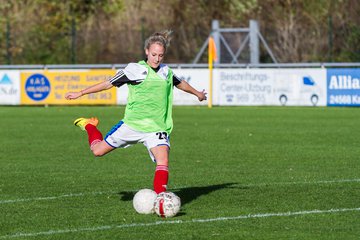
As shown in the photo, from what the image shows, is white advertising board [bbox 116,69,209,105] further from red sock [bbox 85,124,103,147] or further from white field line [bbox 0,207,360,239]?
white field line [bbox 0,207,360,239]

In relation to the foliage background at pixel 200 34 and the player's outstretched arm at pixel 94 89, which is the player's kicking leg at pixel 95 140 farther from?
the foliage background at pixel 200 34

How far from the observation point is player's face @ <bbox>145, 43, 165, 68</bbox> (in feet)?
32.0

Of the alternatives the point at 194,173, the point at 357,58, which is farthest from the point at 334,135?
the point at 357,58

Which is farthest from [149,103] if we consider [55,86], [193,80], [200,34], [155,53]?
[200,34]

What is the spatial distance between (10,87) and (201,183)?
71.4 feet

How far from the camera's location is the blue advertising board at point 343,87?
28938 millimetres

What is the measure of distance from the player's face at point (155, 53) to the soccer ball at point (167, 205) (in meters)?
1.38

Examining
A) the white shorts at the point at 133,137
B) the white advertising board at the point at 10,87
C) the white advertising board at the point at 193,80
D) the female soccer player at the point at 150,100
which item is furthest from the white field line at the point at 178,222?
the white advertising board at the point at 10,87

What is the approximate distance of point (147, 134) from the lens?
9984 mm

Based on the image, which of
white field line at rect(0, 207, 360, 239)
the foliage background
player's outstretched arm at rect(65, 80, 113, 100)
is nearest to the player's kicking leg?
player's outstretched arm at rect(65, 80, 113, 100)

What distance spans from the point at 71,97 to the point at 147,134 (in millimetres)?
874

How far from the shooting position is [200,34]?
4191 cm

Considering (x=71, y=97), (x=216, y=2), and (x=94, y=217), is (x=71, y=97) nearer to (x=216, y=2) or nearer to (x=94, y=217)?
(x=94, y=217)

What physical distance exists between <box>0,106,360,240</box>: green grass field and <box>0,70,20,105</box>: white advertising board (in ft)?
31.7
